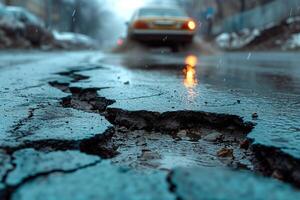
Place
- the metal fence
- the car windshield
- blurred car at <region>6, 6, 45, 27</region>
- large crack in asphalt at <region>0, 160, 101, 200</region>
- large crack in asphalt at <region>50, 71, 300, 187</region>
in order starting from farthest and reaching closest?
the metal fence → blurred car at <region>6, 6, 45, 27</region> → the car windshield → large crack in asphalt at <region>50, 71, 300, 187</region> → large crack in asphalt at <region>0, 160, 101, 200</region>

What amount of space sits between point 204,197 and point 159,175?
251 mm

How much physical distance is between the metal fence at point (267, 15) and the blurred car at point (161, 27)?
35.3ft

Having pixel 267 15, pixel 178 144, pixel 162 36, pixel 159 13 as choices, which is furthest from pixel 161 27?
pixel 267 15

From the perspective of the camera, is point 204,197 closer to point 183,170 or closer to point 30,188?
point 183,170

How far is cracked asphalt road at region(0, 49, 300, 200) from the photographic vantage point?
4.35ft

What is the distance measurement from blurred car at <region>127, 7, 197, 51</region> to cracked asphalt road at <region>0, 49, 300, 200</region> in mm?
7074

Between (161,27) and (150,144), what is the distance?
851cm

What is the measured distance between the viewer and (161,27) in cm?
1030

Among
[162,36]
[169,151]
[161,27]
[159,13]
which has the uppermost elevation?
[159,13]

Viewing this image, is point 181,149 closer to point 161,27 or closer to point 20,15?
point 161,27

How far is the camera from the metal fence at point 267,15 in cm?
1992

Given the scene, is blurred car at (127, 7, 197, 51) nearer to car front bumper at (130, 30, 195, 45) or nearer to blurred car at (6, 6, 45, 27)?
car front bumper at (130, 30, 195, 45)

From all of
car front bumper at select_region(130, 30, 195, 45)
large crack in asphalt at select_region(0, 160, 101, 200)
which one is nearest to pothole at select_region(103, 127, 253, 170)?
large crack in asphalt at select_region(0, 160, 101, 200)

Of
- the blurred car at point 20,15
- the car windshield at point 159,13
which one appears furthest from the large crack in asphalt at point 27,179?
the blurred car at point 20,15
